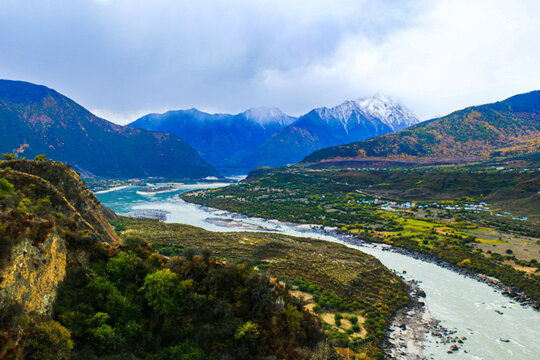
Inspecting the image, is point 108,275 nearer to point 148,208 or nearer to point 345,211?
point 345,211

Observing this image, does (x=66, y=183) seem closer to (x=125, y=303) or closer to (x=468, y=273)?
(x=125, y=303)

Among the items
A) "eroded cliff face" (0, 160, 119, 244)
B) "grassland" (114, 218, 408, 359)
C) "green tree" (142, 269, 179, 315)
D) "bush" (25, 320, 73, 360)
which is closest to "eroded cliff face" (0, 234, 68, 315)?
"bush" (25, 320, 73, 360)

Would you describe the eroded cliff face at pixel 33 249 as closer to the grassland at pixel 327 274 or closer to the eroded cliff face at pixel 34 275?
the eroded cliff face at pixel 34 275

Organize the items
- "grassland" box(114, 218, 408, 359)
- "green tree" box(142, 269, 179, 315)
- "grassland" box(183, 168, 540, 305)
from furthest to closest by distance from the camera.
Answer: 1. "grassland" box(183, 168, 540, 305)
2. "grassland" box(114, 218, 408, 359)
3. "green tree" box(142, 269, 179, 315)

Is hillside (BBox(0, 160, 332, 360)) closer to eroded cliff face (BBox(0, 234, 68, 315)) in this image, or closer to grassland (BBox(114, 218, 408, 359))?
eroded cliff face (BBox(0, 234, 68, 315))

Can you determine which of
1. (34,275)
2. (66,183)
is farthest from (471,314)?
(66,183)
